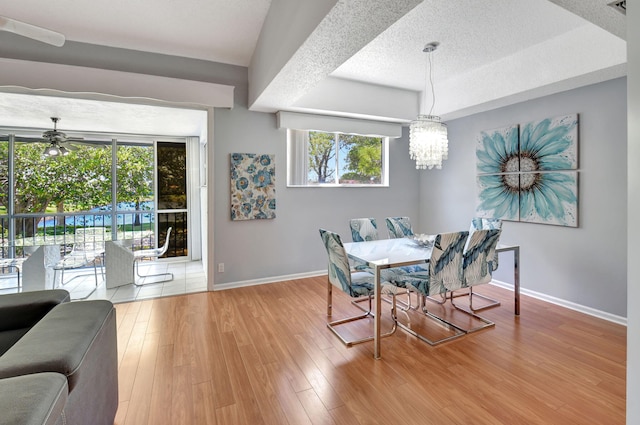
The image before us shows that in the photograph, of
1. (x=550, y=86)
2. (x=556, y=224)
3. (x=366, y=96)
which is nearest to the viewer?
(x=550, y=86)

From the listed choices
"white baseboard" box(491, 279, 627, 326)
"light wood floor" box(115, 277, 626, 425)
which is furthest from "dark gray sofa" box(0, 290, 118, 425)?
"white baseboard" box(491, 279, 627, 326)

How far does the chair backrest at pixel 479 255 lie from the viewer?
2.68 meters

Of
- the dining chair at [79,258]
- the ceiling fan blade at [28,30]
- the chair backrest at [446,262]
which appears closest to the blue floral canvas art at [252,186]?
the dining chair at [79,258]

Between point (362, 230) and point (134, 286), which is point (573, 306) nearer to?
point (362, 230)

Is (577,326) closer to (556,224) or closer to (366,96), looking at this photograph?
(556,224)

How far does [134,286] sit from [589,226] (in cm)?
529

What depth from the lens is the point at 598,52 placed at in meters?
2.67

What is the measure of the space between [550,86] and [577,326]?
2304 mm

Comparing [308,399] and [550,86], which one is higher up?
[550,86]

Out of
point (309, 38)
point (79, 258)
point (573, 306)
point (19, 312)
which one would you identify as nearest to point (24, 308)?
point (19, 312)

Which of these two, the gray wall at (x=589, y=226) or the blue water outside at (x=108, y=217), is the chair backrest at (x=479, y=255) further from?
the blue water outside at (x=108, y=217)

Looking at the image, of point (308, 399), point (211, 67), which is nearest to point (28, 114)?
point (211, 67)

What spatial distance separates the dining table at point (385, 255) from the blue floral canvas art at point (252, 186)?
4.90ft

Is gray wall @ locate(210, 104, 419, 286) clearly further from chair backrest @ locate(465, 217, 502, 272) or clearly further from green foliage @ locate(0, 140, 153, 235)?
green foliage @ locate(0, 140, 153, 235)
